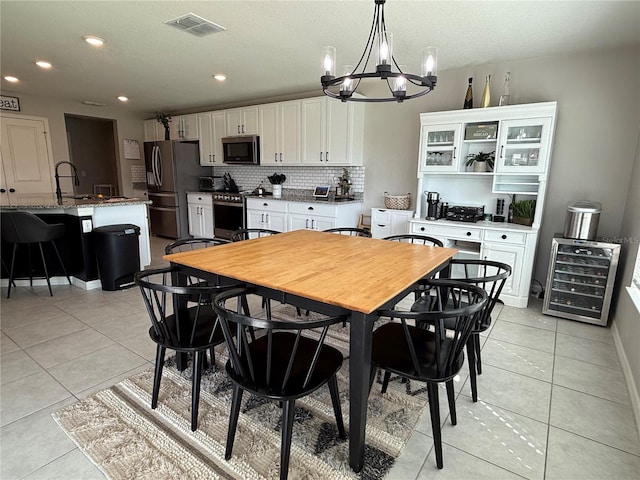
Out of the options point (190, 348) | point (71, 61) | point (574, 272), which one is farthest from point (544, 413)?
point (71, 61)

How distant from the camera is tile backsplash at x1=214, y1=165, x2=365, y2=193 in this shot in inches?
195

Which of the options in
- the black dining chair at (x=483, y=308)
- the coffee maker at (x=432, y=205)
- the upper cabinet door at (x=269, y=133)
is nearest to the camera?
the black dining chair at (x=483, y=308)

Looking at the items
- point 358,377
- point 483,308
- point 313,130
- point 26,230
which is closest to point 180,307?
point 358,377

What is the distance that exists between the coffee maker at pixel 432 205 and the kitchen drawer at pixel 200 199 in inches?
148

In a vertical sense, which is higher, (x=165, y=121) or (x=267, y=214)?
(x=165, y=121)

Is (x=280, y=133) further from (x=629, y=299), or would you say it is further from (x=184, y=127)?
(x=629, y=299)

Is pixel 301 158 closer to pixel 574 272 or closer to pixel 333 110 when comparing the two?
pixel 333 110

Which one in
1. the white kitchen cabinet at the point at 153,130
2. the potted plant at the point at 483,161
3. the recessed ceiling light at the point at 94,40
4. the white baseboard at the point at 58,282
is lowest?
the white baseboard at the point at 58,282

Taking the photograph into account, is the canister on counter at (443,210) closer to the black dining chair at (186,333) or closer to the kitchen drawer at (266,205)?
the kitchen drawer at (266,205)

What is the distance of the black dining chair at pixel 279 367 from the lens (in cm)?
129

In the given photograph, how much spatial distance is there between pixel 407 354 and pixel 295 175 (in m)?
4.33

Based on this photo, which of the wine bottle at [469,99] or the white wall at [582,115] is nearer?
the white wall at [582,115]

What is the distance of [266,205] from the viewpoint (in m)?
5.29

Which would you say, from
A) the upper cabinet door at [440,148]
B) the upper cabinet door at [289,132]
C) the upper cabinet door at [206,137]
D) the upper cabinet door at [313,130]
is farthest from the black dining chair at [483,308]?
the upper cabinet door at [206,137]
